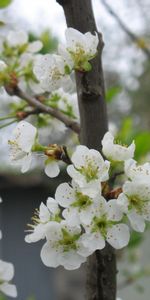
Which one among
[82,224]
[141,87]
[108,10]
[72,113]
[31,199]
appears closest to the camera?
[82,224]

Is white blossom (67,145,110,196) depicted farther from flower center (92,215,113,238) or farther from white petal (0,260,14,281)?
white petal (0,260,14,281)

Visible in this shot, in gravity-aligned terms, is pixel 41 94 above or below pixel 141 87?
above

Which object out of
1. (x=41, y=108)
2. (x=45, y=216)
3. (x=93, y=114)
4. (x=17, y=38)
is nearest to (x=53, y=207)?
(x=45, y=216)

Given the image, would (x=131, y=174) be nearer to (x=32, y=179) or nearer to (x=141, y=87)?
(x=32, y=179)

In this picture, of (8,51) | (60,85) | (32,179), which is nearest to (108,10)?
(8,51)

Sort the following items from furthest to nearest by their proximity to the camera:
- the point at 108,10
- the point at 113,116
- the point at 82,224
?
the point at 113,116, the point at 108,10, the point at 82,224

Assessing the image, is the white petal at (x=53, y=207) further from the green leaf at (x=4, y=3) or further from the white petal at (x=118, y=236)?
the green leaf at (x=4, y=3)

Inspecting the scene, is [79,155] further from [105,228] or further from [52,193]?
[52,193]
